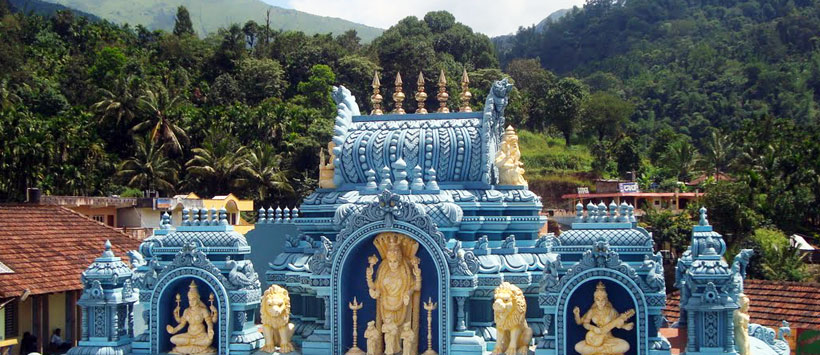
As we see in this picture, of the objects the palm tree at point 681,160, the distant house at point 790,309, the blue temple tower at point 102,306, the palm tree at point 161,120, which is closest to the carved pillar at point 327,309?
the blue temple tower at point 102,306

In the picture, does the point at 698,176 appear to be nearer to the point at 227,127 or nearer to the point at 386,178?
the point at 227,127

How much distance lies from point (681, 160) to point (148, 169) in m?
27.2

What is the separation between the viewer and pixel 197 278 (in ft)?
45.0

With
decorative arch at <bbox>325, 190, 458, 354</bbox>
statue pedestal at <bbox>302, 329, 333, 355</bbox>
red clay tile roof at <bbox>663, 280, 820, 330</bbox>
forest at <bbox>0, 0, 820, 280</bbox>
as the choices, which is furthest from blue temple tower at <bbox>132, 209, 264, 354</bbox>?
forest at <bbox>0, 0, 820, 280</bbox>

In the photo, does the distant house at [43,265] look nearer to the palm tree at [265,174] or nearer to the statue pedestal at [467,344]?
the statue pedestal at [467,344]

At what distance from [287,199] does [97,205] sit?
10.6 m

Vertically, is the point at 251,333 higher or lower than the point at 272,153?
lower

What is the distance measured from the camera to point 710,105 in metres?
72.1

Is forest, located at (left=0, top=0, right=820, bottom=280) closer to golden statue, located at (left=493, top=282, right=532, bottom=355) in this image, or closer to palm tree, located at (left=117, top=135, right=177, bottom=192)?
palm tree, located at (left=117, top=135, right=177, bottom=192)

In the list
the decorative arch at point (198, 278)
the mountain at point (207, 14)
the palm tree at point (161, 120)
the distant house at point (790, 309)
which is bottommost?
the distant house at point (790, 309)

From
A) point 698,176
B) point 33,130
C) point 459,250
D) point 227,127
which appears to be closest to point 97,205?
point 33,130

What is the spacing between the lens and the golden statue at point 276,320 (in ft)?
44.1

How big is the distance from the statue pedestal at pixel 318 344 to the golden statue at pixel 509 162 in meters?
3.33

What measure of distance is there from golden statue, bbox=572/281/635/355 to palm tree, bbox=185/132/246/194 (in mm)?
29911
